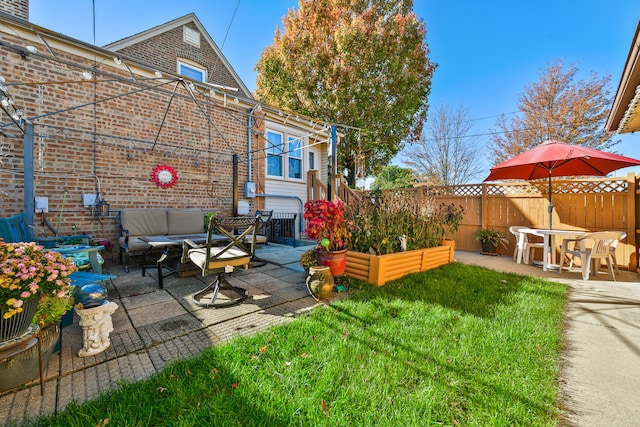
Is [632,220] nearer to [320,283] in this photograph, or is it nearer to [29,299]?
[320,283]

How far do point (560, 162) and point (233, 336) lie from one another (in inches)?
277

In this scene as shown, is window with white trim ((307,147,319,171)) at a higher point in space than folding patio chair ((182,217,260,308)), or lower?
higher

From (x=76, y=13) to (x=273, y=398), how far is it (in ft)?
25.8

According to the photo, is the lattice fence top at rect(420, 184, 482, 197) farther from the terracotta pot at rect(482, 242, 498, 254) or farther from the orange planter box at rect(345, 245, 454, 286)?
the orange planter box at rect(345, 245, 454, 286)

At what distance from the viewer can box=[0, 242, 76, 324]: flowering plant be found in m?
1.41

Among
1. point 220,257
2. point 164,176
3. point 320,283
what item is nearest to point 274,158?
point 164,176

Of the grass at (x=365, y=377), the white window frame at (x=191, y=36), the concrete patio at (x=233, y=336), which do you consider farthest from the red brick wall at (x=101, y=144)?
the grass at (x=365, y=377)

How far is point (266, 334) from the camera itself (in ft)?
7.54

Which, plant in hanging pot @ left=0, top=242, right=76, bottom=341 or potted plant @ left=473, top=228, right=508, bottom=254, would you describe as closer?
plant in hanging pot @ left=0, top=242, right=76, bottom=341

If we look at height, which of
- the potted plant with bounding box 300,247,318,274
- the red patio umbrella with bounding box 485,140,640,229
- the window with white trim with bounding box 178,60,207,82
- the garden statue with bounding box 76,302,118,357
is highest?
the window with white trim with bounding box 178,60,207,82

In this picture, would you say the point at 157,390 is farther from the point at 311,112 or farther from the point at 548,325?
the point at 311,112

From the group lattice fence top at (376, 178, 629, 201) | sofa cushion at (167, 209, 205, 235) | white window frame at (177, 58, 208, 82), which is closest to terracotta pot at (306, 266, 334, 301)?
lattice fence top at (376, 178, 629, 201)

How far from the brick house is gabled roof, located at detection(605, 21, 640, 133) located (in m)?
4.39

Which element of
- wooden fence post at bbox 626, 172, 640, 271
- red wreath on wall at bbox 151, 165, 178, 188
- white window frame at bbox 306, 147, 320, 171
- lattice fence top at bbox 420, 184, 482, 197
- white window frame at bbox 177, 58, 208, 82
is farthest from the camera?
white window frame at bbox 306, 147, 320, 171
